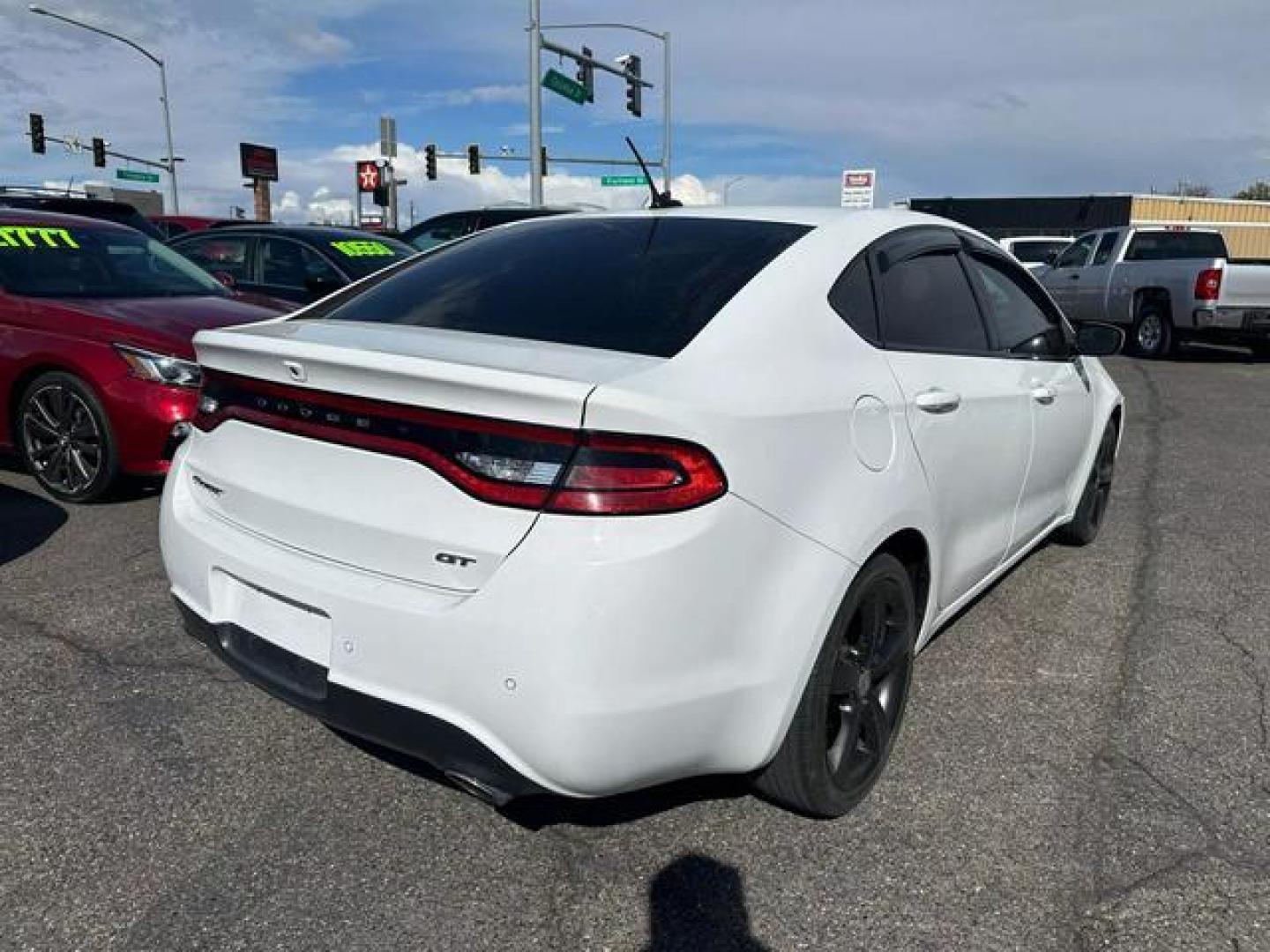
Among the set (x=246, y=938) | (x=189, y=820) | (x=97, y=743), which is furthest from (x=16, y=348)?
(x=246, y=938)

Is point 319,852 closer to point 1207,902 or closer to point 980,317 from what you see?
point 1207,902

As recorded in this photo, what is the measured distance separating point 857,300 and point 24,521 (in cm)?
443

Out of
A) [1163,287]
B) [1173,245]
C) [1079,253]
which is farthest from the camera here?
[1079,253]

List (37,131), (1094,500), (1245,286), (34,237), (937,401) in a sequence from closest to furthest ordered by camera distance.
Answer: (937,401) < (1094,500) < (34,237) < (1245,286) < (37,131)

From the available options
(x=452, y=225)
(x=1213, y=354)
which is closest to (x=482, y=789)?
(x=452, y=225)

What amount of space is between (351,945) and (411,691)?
1.85 ft

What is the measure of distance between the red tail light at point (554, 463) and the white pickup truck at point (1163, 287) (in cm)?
1279

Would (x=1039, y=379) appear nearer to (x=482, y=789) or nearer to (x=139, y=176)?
(x=482, y=789)

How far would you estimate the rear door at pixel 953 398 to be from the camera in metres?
2.88

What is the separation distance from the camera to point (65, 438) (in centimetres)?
534

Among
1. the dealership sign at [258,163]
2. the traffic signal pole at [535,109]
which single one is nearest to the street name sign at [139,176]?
the dealership sign at [258,163]

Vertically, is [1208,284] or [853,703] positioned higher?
[1208,284]

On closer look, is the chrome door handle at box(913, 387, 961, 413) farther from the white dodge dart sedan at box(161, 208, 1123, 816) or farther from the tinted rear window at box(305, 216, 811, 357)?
the tinted rear window at box(305, 216, 811, 357)

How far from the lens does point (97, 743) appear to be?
2.98 meters
